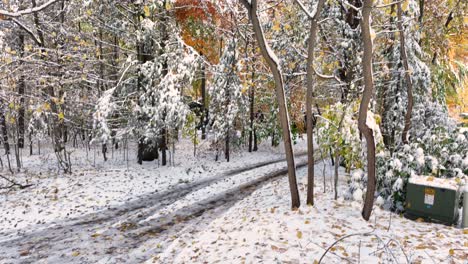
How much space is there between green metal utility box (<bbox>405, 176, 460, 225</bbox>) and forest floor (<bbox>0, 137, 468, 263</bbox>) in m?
0.26

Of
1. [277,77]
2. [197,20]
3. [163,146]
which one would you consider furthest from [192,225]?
[197,20]

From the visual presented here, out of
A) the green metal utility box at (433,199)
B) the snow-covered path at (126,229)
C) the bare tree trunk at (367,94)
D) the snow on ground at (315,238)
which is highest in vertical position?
the bare tree trunk at (367,94)

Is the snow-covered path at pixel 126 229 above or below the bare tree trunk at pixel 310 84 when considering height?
below

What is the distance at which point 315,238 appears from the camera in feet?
22.2

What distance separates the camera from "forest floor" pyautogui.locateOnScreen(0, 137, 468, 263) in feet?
20.6

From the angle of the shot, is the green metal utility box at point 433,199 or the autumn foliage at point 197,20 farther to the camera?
the autumn foliage at point 197,20

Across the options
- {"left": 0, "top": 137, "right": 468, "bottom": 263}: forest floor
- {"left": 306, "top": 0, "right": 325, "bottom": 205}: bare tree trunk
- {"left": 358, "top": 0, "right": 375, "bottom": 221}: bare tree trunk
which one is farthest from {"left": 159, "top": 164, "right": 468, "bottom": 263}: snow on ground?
{"left": 306, "top": 0, "right": 325, "bottom": 205}: bare tree trunk

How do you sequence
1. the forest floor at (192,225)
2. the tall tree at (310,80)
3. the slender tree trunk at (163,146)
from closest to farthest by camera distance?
the forest floor at (192,225), the tall tree at (310,80), the slender tree trunk at (163,146)

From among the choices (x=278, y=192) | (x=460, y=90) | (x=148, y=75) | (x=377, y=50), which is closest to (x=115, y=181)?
(x=148, y=75)

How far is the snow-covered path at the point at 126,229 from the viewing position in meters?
7.11

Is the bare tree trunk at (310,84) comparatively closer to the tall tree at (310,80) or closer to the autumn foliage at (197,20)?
the tall tree at (310,80)

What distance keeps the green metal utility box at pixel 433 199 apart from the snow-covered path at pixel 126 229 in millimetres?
5193

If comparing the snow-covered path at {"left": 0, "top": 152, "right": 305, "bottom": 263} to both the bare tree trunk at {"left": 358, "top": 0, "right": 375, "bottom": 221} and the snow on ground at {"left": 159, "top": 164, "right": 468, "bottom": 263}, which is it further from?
the bare tree trunk at {"left": 358, "top": 0, "right": 375, "bottom": 221}

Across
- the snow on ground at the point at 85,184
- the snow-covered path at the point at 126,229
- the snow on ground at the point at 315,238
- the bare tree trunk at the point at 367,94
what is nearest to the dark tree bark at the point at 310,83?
the snow on ground at the point at 315,238
